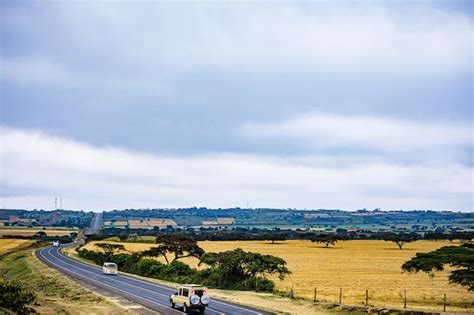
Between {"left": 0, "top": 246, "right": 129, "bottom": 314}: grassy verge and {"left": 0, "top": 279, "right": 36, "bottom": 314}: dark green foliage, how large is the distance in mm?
3405

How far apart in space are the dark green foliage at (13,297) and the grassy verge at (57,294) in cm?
341

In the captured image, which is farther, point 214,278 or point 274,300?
point 214,278

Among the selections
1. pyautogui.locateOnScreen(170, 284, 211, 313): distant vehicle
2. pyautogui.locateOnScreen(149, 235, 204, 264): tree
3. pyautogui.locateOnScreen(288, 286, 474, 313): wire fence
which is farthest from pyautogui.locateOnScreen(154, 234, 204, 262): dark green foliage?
pyautogui.locateOnScreen(170, 284, 211, 313): distant vehicle

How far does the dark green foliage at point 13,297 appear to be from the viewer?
142 feet

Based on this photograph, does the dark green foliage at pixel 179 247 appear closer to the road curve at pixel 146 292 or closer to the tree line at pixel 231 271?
the tree line at pixel 231 271

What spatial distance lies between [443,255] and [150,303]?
30.7 meters

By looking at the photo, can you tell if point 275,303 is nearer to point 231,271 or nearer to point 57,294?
point 231,271

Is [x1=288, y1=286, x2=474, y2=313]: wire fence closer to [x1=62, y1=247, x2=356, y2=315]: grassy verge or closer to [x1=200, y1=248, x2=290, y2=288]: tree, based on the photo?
[x1=62, y1=247, x2=356, y2=315]: grassy verge

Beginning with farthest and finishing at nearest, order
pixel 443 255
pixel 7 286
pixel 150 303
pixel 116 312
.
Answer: pixel 443 255 < pixel 150 303 < pixel 116 312 < pixel 7 286

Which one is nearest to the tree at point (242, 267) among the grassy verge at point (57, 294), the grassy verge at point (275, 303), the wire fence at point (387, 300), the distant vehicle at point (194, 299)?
the wire fence at point (387, 300)

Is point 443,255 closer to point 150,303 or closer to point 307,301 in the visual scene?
point 307,301

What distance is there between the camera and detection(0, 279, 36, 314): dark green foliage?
43.2 meters

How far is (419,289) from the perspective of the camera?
229 ft

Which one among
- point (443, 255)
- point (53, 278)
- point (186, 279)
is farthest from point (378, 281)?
point (53, 278)
